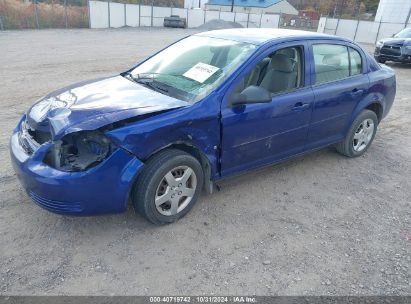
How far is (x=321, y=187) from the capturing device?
161 inches

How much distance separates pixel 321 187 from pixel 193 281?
2148 millimetres

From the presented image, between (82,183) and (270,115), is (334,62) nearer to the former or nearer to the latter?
(270,115)

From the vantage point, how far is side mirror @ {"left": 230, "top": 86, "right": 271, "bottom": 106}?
3189 millimetres

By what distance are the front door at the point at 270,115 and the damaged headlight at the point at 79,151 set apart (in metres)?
1.12

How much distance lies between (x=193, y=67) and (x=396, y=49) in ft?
41.9

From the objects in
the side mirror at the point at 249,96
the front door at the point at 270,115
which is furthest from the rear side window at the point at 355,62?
the side mirror at the point at 249,96

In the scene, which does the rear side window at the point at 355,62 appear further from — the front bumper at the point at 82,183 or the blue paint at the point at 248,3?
the blue paint at the point at 248,3

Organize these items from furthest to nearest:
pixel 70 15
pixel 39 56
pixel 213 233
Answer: pixel 70 15 → pixel 39 56 → pixel 213 233

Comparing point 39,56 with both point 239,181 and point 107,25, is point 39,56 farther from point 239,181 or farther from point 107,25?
point 107,25

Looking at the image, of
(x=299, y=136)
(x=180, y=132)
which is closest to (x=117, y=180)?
(x=180, y=132)

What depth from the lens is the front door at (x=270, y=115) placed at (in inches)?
131

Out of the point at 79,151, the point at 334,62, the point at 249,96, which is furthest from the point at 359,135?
the point at 79,151

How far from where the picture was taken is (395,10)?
126 ft

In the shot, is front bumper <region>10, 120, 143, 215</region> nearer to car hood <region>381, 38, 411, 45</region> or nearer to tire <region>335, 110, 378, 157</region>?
tire <region>335, 110, 378, 157</region>
